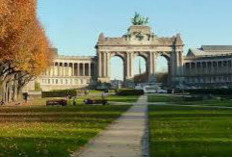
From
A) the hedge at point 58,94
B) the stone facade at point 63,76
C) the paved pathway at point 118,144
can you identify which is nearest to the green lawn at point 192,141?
the paved pathway at point 118,144

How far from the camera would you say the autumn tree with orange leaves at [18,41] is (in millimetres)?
39928

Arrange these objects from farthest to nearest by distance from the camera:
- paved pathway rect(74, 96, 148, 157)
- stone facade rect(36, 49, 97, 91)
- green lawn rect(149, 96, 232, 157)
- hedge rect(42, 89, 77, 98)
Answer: stone facade rect(36, 49, 97, 91), hedge rect(42, 89, 77, 98), paved pathway rect(74, 96, 148, 157), green lawn rect(149, 96, 232, 157)

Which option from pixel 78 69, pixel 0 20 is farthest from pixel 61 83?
pixel 0 20

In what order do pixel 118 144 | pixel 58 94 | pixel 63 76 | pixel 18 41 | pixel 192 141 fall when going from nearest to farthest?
pixel 118 144 → pixel 192 141 → pixel 18 41 → pixel 58 94 → pixel 63 76

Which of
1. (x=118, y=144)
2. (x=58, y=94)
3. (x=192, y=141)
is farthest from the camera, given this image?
(x=58, y=94)

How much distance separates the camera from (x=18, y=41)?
5144 cm

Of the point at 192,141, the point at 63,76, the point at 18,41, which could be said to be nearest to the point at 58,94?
the point at 18,41

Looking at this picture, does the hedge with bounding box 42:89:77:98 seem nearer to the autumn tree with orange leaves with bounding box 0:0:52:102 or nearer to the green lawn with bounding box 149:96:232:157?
the autumn tree with orange leaves with bounding box 0:0:52:102

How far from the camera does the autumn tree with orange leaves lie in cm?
3993

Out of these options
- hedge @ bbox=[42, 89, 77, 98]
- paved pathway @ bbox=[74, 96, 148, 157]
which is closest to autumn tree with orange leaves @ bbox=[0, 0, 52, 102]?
paved pathway @ bbox=[74, 96, 148, 157]

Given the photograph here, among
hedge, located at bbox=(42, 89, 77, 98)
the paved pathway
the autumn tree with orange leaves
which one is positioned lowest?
the paved pathway

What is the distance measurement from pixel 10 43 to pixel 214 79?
15760 cm

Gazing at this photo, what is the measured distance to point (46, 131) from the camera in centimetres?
2550

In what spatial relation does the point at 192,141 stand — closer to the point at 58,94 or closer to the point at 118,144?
the point at 118,144
